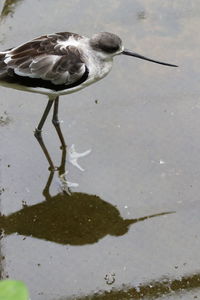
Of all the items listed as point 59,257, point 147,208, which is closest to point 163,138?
point 147,208

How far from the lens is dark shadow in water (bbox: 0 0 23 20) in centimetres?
547

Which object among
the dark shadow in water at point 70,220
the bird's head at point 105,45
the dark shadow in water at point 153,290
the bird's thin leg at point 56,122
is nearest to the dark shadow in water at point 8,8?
the bird's thin leg at point 56,122

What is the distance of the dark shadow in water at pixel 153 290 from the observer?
3578 millimetres

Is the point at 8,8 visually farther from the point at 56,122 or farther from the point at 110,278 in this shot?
the point at 110,278

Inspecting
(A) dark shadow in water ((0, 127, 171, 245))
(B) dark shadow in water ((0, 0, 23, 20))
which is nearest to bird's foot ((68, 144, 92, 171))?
(A) dark shadow in water ((0, 127, 171, 245))

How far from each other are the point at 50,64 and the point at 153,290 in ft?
5.22

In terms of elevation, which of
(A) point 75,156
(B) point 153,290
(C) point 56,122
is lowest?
(B) point 153,290

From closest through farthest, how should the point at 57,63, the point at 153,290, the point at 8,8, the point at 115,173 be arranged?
the point at 153,290 < the point at 57,63 < the point at 115,173 < the point at 8,8

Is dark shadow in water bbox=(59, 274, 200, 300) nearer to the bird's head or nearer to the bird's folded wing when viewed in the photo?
the bird's folded wing

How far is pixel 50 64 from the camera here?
155 inches

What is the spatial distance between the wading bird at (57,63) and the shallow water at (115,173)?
1.98ft

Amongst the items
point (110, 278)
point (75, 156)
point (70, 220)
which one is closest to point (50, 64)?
point (75, 156)

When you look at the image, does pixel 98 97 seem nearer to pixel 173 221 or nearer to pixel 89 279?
pixel 173 221

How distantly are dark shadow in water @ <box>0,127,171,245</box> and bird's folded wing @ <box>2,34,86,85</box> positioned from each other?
846mm
